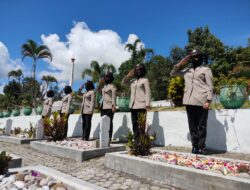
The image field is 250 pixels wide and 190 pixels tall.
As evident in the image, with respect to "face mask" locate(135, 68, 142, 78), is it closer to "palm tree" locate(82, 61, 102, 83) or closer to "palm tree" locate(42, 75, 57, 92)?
"palm tree" locate(82, 61, 102, 83)

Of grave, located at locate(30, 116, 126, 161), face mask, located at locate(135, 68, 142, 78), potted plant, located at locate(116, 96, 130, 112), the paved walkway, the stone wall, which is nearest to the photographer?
the paved walkway

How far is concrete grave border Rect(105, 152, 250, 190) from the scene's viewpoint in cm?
277

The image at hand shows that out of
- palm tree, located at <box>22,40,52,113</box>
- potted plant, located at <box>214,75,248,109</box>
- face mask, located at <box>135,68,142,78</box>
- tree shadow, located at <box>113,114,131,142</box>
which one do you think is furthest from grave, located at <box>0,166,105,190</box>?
palm tree, located at <box>22,40,52,113</box>

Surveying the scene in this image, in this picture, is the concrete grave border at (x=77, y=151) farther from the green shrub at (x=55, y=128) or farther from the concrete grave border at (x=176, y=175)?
the concrete grave border at (x=176, y=175)

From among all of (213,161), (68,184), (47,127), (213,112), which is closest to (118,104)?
(47,127)

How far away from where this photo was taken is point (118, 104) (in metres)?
8.71

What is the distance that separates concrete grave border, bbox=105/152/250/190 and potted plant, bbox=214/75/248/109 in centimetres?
270

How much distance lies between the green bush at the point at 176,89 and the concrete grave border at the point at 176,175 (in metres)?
4.40

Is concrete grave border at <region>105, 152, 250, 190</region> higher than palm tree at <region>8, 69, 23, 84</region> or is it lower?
lower

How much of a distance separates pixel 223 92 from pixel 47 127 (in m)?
5.00

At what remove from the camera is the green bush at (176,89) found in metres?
8.20

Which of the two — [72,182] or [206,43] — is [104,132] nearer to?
[72,182]

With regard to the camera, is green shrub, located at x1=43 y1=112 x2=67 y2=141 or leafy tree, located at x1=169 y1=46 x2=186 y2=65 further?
leafy tree, located at x1=169 y1=46 x2=186 y2=65

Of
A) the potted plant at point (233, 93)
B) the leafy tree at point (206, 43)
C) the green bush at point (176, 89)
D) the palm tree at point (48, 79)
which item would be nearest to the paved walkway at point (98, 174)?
the potted plant at point (233, 93)
